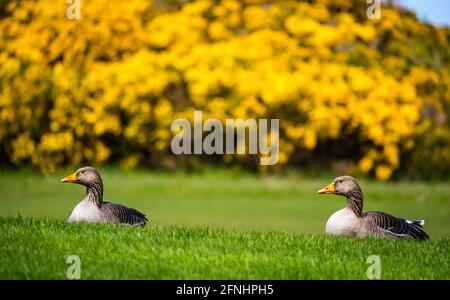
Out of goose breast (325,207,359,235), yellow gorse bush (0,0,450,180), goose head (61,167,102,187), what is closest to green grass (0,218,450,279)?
goose breast (325,207,359,235)

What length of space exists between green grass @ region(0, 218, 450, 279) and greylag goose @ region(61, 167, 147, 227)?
0.64 feet

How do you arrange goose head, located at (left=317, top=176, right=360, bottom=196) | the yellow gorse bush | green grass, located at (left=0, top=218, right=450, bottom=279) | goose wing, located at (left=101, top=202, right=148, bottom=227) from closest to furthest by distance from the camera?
green grass, located at (left=0, top=218, right=450, bottom=279) → goose head, located at (left=317, top=176, right=360, bottom=196) → goose wing, located at (left=101, top=202, right=148, bottom=227) → the yellow gorse bush

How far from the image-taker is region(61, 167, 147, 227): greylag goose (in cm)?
874

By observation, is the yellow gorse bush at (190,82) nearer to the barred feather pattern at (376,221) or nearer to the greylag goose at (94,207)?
Answer: the greylag goose at (94,207)

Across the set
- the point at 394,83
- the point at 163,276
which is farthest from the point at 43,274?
the point at 394,83

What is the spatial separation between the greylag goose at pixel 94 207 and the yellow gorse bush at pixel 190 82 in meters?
8.63

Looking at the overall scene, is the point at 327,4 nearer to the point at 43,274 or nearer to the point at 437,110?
the point at 437,110

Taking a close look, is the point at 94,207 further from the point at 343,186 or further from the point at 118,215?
the point at 343,186

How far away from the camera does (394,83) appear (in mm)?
18078

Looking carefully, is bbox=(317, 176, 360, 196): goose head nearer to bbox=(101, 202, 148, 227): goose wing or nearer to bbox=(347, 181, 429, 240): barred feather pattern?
bbox=(347, 181, 429, 240): barred feather pattern

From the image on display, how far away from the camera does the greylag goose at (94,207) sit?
8.74m

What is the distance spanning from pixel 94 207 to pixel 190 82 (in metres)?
9.47

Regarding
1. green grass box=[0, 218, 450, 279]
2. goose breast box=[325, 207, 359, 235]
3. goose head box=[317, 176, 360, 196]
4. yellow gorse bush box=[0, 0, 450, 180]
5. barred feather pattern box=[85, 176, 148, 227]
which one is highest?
yellow gorse bush box=[0, 0, 450, 180]
